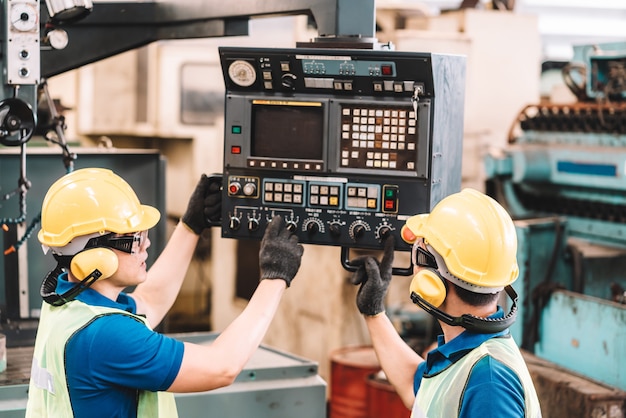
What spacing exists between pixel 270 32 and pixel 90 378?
5.06 m

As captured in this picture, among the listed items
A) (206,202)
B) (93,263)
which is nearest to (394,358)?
(206,202)

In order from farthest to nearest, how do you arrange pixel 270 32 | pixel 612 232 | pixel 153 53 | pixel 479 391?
1. pixel 270 32
2. pixel 153 53
3. pixel 612 232
4. pixel 479 391

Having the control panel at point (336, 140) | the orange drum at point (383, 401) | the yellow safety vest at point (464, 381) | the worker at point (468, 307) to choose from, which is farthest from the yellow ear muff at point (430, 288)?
the orange drum at point (383, 401)

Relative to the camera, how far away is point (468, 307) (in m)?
1.86

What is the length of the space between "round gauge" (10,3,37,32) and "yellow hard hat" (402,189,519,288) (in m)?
1.23

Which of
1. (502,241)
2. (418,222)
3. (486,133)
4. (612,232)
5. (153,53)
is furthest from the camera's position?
(153,53)

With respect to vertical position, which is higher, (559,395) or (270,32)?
(270,32)

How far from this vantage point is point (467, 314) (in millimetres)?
1829

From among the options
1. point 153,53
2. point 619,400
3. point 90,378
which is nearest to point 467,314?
point 90,378

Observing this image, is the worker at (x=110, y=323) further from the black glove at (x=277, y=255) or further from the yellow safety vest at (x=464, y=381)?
the yellow safety vest at (x=464, y=381)

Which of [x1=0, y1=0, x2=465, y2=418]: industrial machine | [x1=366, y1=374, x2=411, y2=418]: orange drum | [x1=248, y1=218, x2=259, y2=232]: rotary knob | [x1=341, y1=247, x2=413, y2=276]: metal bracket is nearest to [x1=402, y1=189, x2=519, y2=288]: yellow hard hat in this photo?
[x1=0, y1=0, x2=465, y2=418]: industrial machine

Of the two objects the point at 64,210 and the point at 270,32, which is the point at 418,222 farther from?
the point at 270,32

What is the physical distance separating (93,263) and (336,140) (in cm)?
61

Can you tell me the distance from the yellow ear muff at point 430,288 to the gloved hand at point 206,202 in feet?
2.36
